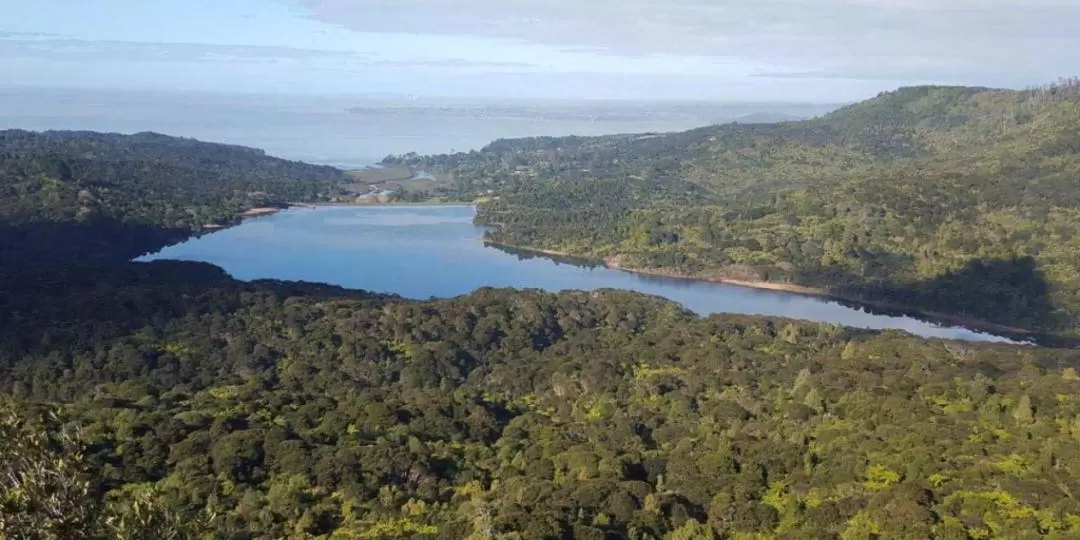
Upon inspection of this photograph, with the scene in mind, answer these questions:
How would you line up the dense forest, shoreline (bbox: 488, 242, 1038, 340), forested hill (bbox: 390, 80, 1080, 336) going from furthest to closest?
1. forested hill (bbox: 390, 80, 1080, 336)
2. shoreline (bbox: 488, 242, 1038, 340)
3. the dense forest

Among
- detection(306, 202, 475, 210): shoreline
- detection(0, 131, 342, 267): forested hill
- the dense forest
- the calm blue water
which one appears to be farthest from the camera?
detection(306, 202, 475, 210): shoreline

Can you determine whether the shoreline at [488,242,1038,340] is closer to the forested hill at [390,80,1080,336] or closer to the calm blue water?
the forested hill at [390,80,1080,336]

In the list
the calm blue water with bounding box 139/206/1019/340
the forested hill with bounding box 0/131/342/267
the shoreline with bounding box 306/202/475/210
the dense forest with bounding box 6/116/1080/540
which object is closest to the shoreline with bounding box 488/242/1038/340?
the calm blue water with bounding box 139/206/1019/340

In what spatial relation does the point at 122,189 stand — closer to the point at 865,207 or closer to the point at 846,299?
the point at 846,299

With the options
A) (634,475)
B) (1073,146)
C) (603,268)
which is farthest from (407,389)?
(1073,146)

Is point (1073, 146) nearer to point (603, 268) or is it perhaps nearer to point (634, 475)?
point (603, 268)

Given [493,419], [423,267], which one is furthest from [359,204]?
[493,419]

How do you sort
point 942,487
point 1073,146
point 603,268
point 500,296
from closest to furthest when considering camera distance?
point 942,487 < point 500,296 < point 603,268 < point 1073,146
